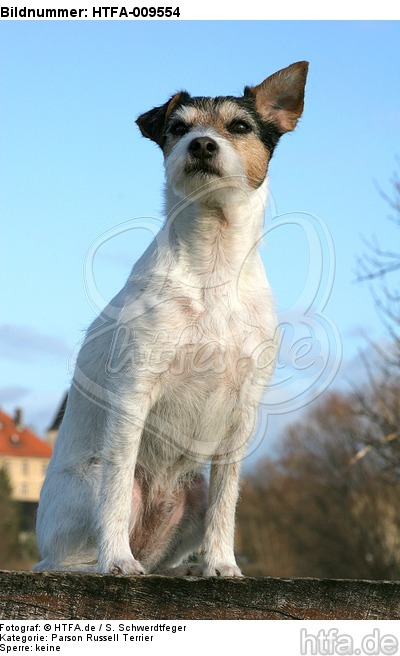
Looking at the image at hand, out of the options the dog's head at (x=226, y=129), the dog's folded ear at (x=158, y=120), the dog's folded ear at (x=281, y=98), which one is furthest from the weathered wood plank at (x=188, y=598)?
the dog's folded ear at (x=281, y=98)

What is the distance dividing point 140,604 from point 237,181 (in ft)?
8.78

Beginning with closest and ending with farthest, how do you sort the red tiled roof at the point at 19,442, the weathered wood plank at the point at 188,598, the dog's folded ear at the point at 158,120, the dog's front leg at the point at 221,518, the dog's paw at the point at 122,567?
the weathered wood plank at the point at 188,598, the dog's paw at the point at 122,567, the dog's front leg at the point at 221,518, the dog's folded ear at the point at 158,120, the red tiled roof at the point at 19,442

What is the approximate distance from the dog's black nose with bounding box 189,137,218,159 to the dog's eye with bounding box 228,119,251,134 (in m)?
0.37

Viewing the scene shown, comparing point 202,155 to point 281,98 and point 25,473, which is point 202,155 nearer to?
point 281,98

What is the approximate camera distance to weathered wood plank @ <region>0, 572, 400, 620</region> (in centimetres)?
424

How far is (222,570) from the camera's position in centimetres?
546

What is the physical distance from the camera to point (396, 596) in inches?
182

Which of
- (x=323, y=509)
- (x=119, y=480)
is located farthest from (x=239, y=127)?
(x=323, y=509)

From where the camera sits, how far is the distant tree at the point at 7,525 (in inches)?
2643

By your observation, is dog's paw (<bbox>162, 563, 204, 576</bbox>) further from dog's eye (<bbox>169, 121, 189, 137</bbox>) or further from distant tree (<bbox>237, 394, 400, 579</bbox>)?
distant tree (<bbox>237, 394, 400, 579</bbox>)

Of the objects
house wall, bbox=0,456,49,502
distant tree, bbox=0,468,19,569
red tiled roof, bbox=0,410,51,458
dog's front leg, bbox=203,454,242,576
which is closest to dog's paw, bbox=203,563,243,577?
dog's front leg, bbox=203,454,242,576

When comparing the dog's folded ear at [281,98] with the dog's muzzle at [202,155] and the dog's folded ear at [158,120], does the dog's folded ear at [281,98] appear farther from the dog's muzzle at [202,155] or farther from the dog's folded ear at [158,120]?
the dog's muzzle at [202,155]

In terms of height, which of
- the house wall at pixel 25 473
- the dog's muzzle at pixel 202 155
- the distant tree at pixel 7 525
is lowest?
the dog's muzzle at pixel 202 155

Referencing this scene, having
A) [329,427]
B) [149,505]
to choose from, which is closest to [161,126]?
[149,505]
